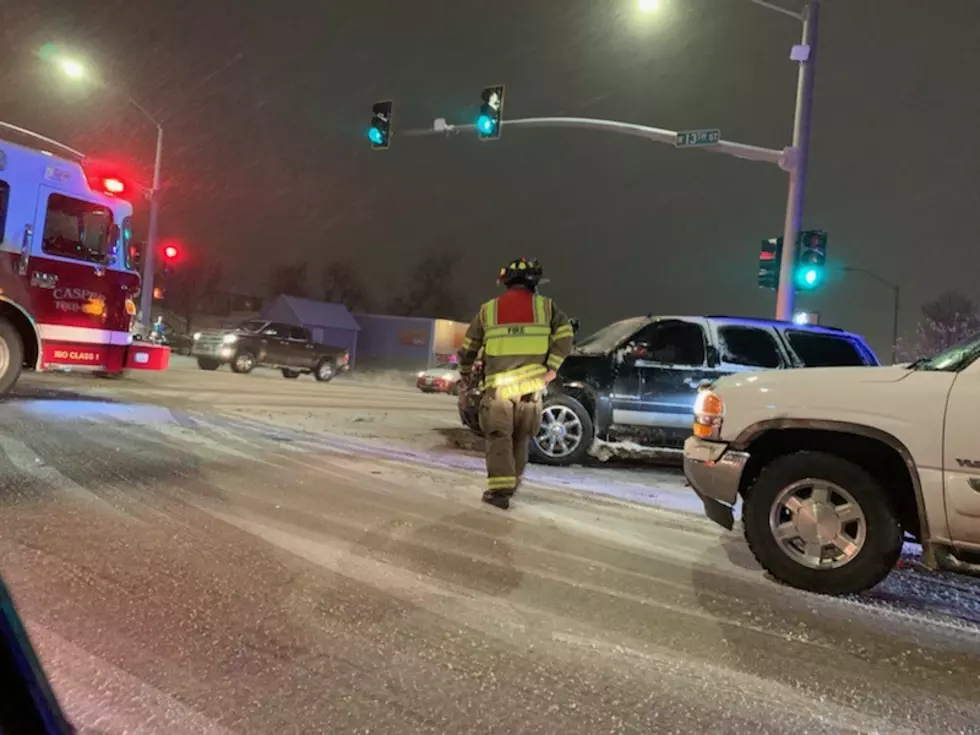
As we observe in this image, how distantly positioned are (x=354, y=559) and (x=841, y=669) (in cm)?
261

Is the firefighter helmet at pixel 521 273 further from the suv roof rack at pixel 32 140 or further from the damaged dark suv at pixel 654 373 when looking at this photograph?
the suv roof rack at pixel 32 140

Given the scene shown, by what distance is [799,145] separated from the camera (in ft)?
42.2

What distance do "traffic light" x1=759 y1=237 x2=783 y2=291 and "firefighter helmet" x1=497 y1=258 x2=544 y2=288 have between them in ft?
28.9

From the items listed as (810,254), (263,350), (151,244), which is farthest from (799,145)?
(151,244)

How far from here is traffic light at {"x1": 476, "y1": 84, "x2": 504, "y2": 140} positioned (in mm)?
14523

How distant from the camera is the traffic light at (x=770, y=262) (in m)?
13.4

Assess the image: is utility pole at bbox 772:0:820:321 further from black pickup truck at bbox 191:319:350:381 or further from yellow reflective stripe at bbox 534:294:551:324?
black pickup truck at bbox 191:319:350:381

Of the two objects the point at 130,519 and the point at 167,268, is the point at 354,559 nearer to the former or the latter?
the point at 130,519

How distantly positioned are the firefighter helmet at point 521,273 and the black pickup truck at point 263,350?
1685cm

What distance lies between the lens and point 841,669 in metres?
3.22

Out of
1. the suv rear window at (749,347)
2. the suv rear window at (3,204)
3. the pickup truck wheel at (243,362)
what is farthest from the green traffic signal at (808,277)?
the pickup truck wheel at (243,362)

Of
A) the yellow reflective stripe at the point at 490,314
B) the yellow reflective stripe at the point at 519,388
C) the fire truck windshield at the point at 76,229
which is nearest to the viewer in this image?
the yellow reflective stripe at the point at 519,388

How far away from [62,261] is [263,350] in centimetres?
1227

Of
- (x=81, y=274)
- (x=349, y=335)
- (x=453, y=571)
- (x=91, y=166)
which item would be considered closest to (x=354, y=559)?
(x=453, y=571)
